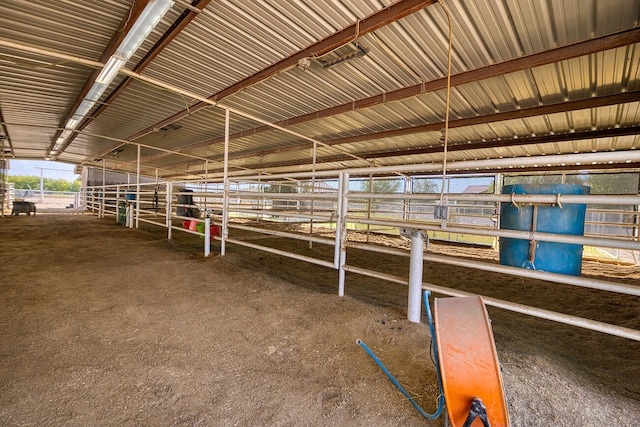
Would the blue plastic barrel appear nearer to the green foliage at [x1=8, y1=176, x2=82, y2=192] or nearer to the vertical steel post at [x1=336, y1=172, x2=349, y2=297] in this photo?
the vertical steel post at [x1=336, y1=172, x2=349, y2=297]

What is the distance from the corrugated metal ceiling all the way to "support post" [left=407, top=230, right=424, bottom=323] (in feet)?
6.59

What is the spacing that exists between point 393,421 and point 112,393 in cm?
130

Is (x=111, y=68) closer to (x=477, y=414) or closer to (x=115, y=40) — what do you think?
(x=115, y=40)

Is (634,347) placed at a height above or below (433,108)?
below

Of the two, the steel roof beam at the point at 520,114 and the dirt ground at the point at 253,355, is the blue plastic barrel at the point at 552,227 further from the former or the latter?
the steel roof beam at the point at 520,114

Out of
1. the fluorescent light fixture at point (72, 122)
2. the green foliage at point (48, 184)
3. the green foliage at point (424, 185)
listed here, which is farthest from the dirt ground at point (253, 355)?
the green foliage at point (48, 184)

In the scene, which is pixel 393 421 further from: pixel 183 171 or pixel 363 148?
pixel 183 171

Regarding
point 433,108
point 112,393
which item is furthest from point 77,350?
point 433,108

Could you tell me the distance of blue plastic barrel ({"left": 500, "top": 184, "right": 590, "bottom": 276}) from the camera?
164cm

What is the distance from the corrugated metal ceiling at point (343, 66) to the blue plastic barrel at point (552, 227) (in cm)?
171

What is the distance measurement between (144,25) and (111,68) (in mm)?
1161

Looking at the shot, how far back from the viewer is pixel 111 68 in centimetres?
323

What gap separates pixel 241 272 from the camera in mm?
3268

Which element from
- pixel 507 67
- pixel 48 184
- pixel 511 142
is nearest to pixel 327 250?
pixel 507 67
